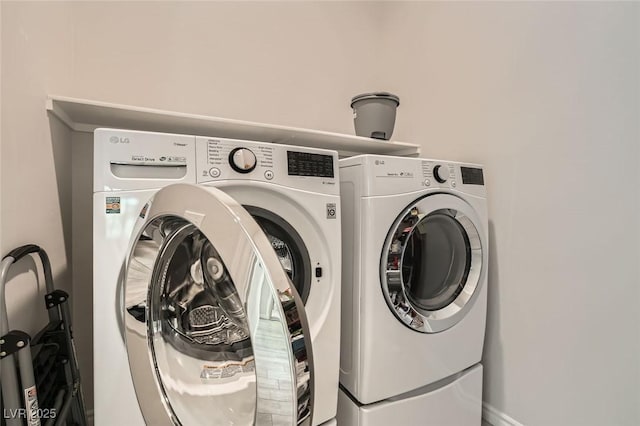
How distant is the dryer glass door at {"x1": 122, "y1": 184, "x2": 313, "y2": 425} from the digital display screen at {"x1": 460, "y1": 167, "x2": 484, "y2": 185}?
933 millimetres

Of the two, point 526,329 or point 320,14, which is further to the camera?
point 320,14

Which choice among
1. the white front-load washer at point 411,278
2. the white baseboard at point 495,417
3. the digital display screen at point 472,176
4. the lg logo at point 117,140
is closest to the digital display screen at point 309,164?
the white front-load washer at point 411,278

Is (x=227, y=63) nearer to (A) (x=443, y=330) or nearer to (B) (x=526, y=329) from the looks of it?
(A) (x=443, y=330)

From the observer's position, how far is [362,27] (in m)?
1.95

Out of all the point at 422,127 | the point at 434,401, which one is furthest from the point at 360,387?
the point at 422,127

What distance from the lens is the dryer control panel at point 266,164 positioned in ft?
2.67

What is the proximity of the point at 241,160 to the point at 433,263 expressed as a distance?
31.3 inches

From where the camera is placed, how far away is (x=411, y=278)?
1.14 m

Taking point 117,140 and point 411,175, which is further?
point 411,175

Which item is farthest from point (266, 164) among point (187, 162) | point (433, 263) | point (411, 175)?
point (433, 263)

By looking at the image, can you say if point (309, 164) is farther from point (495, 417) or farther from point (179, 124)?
point (495, 417)

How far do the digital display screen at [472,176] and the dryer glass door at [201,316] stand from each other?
93 cm

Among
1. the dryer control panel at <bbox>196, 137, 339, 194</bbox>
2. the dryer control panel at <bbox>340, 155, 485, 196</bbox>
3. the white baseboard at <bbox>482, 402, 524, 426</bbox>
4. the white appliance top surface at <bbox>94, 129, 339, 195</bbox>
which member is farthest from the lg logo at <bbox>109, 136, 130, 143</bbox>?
the white baseboard at <bbox>482, 402, 524, 426</bbox>

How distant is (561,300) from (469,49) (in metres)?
1.09
